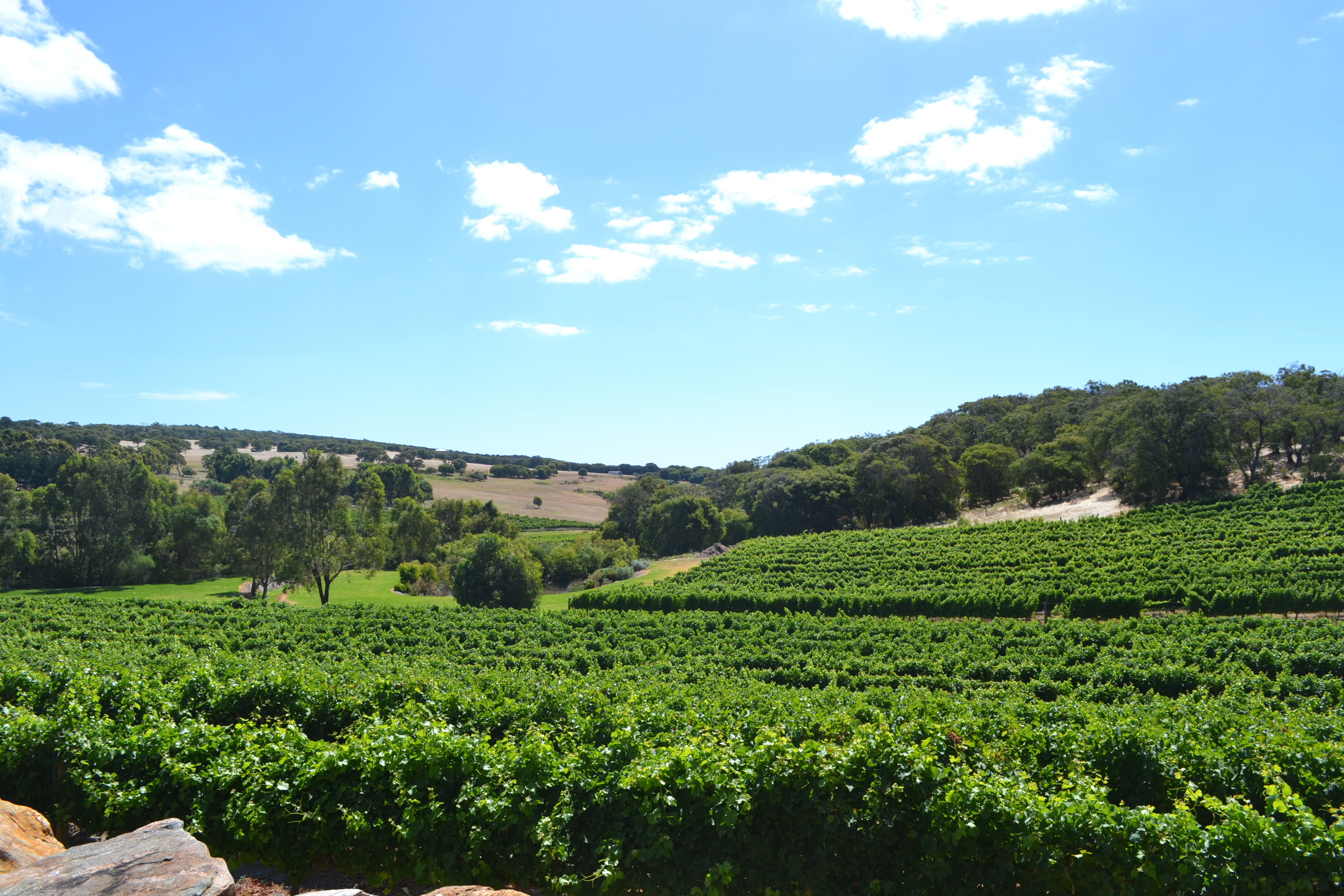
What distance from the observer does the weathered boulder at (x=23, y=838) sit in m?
6.43

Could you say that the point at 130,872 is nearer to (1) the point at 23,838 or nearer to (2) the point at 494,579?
(1) the point at 23,838

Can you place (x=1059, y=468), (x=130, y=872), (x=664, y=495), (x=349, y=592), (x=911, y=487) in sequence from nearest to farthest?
(x=130, y=872)
(x=349, y=592)
(x=1059, y=468)
(x=911, y=487)
(x=664, y=495)

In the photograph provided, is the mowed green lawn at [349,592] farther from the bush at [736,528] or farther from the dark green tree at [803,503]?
the dark green tree at [803,503]

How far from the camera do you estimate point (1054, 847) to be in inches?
250

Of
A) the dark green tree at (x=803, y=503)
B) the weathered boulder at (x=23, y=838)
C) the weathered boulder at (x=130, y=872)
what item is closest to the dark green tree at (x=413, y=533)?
the dark green tree at (x=803, y=503)

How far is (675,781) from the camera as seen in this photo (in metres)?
7.15

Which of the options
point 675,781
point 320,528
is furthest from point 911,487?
point 675,781

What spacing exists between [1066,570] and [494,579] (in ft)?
119

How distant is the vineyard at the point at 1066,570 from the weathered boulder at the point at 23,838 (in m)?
35.4

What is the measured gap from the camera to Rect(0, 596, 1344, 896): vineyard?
6.45 m

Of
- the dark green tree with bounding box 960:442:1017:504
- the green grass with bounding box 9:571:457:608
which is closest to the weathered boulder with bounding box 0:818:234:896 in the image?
the green grass with bounding box 9:571:457:608

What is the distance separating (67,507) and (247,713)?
234 ft

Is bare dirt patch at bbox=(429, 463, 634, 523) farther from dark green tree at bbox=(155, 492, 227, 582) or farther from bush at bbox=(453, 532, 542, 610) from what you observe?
bush at bbox=(453, 532, 542, 610)

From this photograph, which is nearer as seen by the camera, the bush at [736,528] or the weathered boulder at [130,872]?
the weathered boulder at [130,872]
